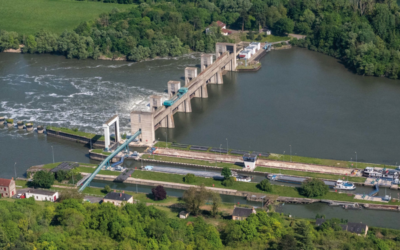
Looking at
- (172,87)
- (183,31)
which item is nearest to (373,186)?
(172,87)

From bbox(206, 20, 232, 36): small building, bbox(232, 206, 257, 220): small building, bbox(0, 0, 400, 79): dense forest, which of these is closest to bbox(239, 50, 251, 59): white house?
bbox(0, 0, 400, 79): dense forest

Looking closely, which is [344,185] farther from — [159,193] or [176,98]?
[176,98]

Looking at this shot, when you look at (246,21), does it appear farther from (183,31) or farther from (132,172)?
(132,172)

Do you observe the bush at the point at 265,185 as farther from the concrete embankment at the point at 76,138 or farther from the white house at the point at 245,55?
the white house at the point at 245,55

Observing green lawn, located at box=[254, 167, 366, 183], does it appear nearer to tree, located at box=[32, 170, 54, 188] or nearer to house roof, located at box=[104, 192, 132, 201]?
house roof, located at box=[104, 192, 132, 201]

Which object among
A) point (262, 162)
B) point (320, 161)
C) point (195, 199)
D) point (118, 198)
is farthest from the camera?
point (262, 162)

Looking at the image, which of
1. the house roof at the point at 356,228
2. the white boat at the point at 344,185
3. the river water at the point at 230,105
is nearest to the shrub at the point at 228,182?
the river water at the point at 230,105

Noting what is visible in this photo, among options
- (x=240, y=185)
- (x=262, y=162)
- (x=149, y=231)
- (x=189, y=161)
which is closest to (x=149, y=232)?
(x=149, y=231)
